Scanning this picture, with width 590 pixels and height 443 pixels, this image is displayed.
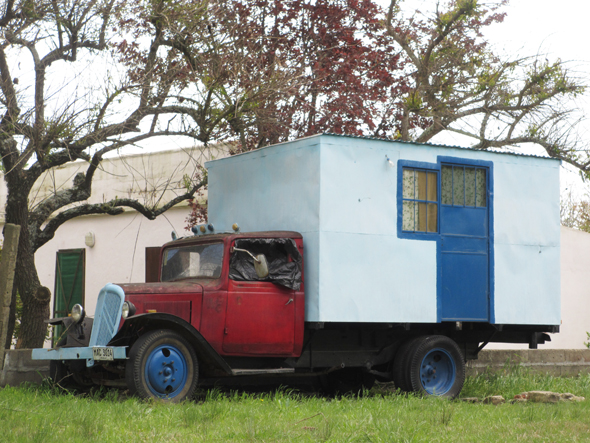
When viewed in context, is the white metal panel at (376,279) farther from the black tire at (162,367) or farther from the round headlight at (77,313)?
the round headlight at (77,313)

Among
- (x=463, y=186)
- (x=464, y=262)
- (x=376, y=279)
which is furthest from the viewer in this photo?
(x=463, y=186)

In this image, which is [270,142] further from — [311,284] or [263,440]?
[263,440]

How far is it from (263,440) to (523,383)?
5.90 metres

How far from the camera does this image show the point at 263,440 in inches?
237

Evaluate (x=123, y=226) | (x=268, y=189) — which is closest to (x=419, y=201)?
(x=268, y=189)

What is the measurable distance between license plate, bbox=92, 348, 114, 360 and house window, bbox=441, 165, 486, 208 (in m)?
4.52

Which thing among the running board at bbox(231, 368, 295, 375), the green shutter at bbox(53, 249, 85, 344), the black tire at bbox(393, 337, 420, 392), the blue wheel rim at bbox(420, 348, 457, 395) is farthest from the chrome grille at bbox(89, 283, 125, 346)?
the green shutter at bbox(53, 249, 85, 344)

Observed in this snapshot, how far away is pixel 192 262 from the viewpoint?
930 cm

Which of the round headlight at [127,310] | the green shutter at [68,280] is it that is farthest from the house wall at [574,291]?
the round headlight at [127,310]

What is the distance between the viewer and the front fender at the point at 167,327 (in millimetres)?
8102

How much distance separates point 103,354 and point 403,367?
3.73 m

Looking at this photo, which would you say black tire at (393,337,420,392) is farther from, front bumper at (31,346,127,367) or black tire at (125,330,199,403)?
front bumper at (31,346,127,367)

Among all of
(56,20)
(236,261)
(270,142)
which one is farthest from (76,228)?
(236,261)

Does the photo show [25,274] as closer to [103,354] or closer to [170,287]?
[170,287]
